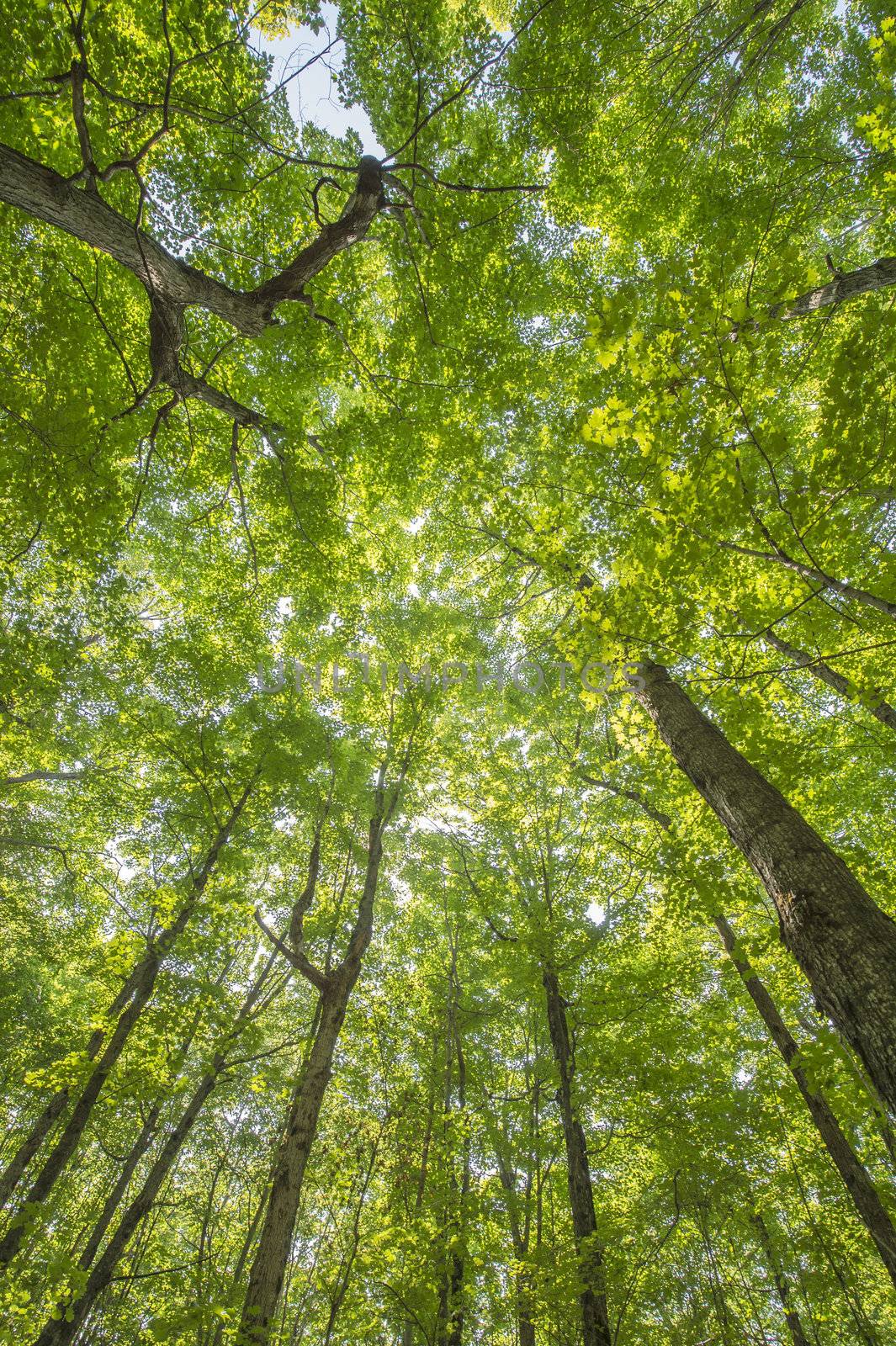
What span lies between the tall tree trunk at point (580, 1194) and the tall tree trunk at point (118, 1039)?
14.1 feet

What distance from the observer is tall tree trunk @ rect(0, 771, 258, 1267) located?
16.5 ft

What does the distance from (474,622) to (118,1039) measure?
23.8 feet

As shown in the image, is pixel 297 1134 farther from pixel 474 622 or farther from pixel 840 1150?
pixel 474 622

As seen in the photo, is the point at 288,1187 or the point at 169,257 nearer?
the point at 169,257

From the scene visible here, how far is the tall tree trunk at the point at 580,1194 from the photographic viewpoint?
4.71m

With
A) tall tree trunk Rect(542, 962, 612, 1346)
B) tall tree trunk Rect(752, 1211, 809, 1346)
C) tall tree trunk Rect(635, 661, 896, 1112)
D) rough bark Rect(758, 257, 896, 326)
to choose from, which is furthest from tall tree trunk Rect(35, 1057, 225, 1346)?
rough bark Rect(758, 257, 896, 326)

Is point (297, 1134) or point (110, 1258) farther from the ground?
point (297, 1134)

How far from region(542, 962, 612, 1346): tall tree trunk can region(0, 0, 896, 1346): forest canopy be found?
11cm

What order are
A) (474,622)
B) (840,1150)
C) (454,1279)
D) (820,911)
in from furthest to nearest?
(474,622)
(454,1279)
(840,1150)
(820,911)

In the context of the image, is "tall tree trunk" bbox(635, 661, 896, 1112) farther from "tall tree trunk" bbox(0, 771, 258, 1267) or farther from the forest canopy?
"tall tree trunk" bbox(0, 771, 258, 1267)

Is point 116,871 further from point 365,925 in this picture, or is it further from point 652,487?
point 652,487

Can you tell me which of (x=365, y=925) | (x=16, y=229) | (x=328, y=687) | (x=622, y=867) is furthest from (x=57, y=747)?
(x=622, y=867)

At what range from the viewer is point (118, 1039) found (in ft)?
17.1

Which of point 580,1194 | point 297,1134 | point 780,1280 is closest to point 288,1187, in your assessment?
point 297,1134
